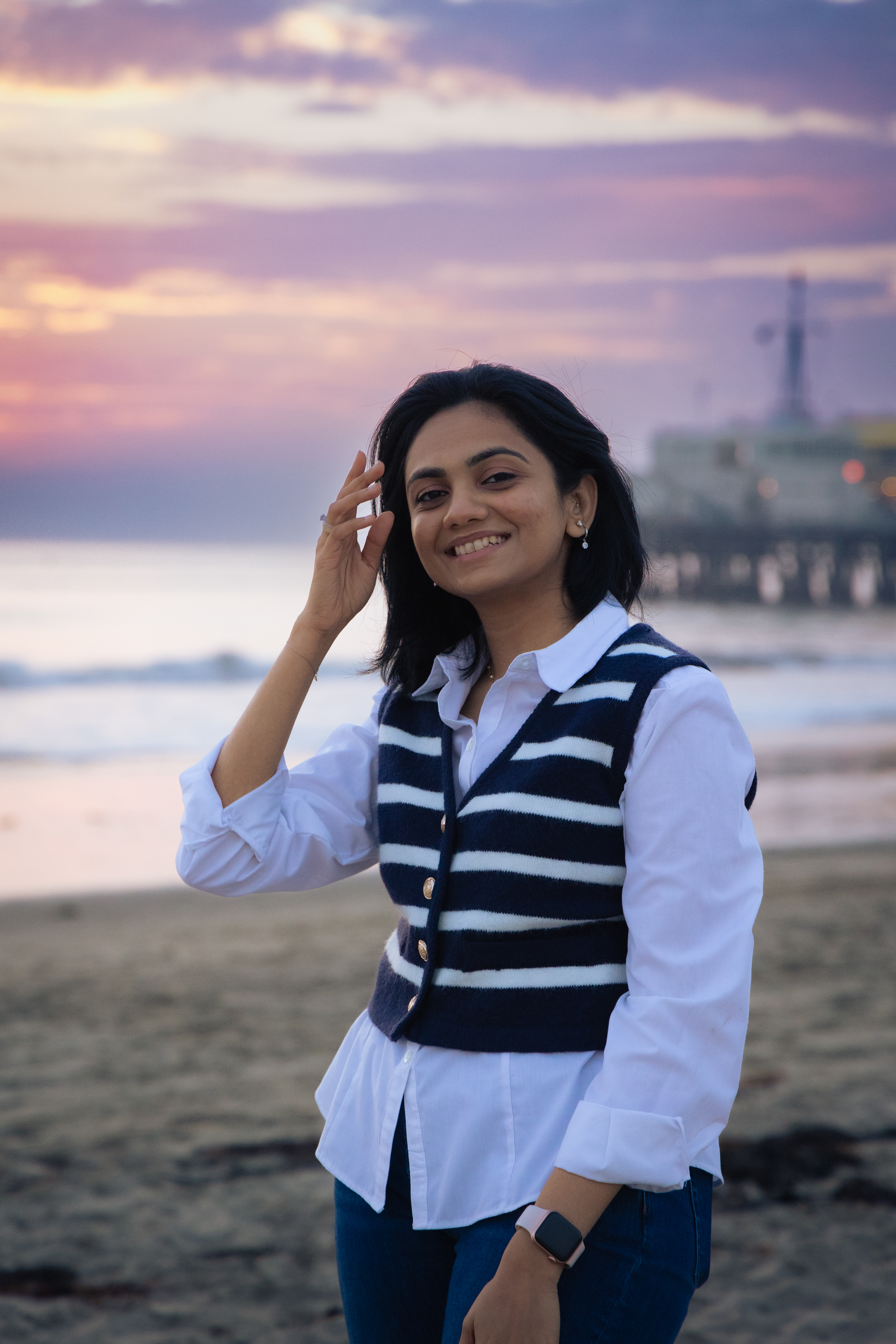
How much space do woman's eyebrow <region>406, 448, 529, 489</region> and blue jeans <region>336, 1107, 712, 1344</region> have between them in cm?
93

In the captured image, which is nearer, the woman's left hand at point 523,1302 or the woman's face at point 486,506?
the woman's left hand at point 523,1302

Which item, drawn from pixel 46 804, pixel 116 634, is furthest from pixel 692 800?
pixel 116 634

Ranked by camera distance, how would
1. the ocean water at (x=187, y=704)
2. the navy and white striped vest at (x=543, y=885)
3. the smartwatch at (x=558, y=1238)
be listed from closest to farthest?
1. the smartwatch at (x=558, y=1238)
2. the navy and white striped vest at (x=543, y=885)
3. the ocean water at (x=187, y=704)

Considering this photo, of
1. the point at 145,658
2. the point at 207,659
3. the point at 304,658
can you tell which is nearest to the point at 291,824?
the point at 304,658

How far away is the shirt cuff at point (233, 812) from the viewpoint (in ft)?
6.13

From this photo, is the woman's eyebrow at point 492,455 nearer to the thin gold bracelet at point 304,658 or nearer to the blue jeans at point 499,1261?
the thin gold bracelet at point 304,658

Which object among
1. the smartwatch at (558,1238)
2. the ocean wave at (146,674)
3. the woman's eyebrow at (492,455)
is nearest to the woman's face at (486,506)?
the woman's eyebrow at (492,455)

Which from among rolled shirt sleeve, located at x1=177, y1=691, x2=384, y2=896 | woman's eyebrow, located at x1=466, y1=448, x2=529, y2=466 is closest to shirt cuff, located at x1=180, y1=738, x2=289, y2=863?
rolled shirt sleeve, located at x1=177, y1=691, x2=384, y2=896

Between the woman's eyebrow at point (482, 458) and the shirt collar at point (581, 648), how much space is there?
0.84ft

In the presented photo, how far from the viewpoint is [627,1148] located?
1424 mm

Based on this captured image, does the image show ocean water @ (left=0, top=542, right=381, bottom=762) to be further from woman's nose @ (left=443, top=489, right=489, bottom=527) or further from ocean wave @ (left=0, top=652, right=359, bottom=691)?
woman's nose @ (left=443, top=489, right=489, bottom=527)

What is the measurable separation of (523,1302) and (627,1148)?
22 centimetres

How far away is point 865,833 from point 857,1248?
759 centimetres

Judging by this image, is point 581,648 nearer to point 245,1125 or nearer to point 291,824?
point 291,824
